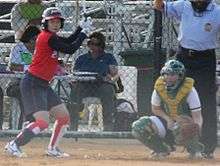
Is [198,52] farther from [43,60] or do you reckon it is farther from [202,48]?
[43,60]

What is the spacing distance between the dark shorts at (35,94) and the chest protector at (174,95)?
1.25 meters

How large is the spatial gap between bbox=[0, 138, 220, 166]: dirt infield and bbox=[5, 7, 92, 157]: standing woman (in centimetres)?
24

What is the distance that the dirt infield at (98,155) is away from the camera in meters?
7.90

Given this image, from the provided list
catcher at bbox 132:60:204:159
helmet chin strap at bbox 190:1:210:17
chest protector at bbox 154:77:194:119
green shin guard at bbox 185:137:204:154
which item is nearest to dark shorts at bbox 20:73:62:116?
catcher at bbox 132:60:204:159

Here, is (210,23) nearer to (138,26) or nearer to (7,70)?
(7,70)

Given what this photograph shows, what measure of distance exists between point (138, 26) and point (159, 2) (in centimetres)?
408

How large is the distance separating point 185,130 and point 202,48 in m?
1.02

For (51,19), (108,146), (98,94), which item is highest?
(51,19)

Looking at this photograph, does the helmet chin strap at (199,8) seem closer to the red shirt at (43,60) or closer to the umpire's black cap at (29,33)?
the red shirt at (43,60)

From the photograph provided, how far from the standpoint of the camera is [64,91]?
11.1 meters

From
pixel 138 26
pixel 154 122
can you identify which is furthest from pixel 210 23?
pixel 138 26

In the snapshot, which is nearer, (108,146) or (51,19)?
(51,19)

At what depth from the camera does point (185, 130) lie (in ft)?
27.5

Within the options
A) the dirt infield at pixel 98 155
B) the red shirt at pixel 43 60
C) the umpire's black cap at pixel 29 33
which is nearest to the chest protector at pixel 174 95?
the dirt infield at pixel 98 155
